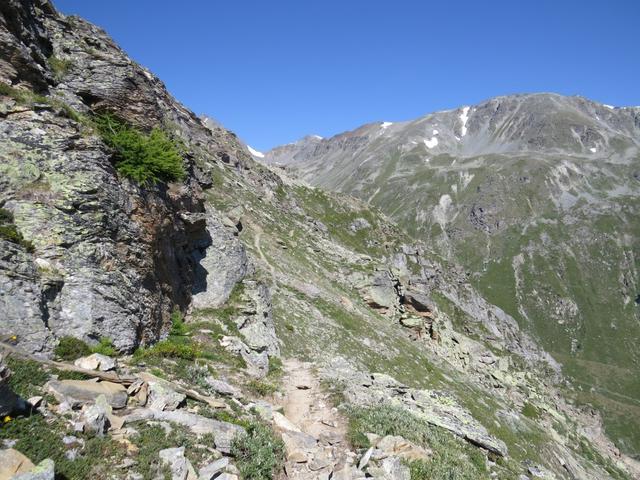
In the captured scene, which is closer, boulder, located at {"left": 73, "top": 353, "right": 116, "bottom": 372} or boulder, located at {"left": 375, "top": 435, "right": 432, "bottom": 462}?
boulder, located at {"left": 73, "top": 353, "right": 116, "bottom": 372}

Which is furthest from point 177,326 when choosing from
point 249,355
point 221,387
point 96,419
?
point 96,419

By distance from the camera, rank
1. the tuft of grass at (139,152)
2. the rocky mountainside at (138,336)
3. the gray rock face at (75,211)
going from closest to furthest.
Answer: the rocky mountainside at (138,336), the gray rock face at (75,211), the tuft of grass at (139,152)

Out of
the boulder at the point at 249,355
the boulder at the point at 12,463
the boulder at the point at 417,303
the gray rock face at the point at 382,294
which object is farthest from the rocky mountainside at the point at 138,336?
the boulder at the point at 417,303

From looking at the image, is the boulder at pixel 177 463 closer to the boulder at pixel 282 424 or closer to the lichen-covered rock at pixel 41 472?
the lichen-covered rock at pixel 41 472

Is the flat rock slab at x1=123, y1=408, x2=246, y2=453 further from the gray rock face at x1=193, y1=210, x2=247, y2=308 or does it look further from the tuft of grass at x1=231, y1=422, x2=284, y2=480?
the gray rock face at x1=193, y1=210, x2=247, y2=308

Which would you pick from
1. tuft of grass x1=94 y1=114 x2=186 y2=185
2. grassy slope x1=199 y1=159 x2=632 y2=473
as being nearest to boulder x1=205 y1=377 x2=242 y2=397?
tuft of grass x1=94 y1=114 x2=186 y2=185

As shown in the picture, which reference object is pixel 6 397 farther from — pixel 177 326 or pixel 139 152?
pixel 139 152

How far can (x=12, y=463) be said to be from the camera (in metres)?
7.20

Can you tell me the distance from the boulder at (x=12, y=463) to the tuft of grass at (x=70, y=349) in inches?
194

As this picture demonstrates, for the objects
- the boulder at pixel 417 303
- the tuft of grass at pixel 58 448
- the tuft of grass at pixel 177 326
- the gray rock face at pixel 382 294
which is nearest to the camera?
the tuft of grass at pixel 58 448

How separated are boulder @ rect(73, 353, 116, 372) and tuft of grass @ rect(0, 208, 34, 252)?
4.14 meters

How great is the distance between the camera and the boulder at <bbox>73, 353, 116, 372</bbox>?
38.6 feet

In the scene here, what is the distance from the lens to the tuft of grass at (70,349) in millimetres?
11945

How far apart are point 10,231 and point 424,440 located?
15771 millimetres
